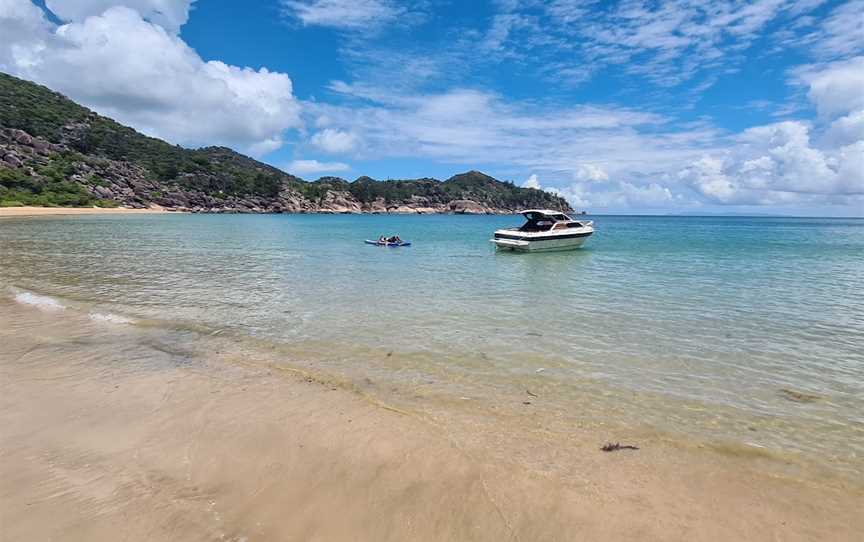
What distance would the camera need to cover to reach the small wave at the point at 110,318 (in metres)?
11.8

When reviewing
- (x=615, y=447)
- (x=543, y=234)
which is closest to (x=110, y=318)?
(x=615, y=447)

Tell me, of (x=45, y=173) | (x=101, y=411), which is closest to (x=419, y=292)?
(x=101, y=411)

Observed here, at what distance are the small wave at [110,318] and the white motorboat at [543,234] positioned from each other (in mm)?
30359

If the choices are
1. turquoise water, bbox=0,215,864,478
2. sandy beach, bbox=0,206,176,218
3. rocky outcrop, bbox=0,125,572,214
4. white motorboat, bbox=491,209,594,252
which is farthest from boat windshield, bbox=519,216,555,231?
rocky outcrop, bbox=0,125,572,214

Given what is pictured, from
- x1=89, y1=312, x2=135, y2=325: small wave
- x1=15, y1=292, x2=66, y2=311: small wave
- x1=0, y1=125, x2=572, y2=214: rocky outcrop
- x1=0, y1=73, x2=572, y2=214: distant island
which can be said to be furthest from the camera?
x1=0, y1=125, x2=572, y2=214: rocky outcrop

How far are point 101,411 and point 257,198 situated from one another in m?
171

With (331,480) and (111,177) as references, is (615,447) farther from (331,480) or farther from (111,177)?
(111,177)

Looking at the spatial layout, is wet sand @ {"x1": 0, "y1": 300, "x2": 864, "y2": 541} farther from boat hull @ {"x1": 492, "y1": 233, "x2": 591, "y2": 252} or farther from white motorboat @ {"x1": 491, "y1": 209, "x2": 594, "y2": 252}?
white motorboat @ {"x1": 491, "y1": 209, "x2": 594, "y2": 252}

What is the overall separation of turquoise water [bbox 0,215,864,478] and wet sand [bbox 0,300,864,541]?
1.48m

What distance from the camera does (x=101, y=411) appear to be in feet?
21.2

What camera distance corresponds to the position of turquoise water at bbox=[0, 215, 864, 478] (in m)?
7.54

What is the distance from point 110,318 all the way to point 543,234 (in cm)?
3262

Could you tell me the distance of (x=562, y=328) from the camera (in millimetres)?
12617

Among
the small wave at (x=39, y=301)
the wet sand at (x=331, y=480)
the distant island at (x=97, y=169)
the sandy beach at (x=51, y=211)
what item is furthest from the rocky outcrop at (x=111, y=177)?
the wet sand at (x=331, y=480)
